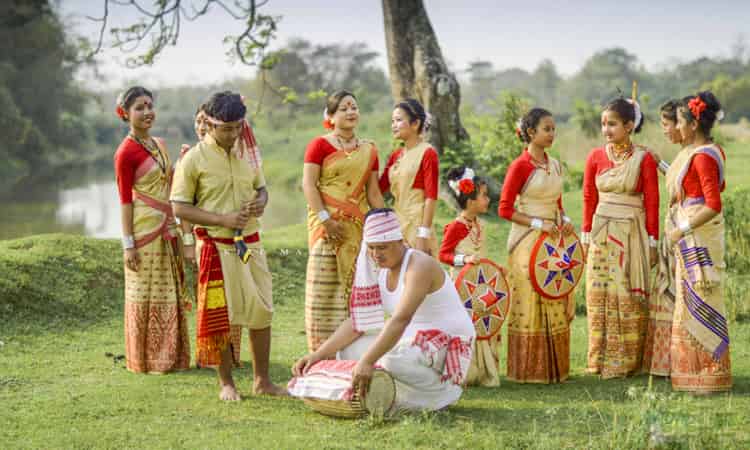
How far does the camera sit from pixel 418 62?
43.3 feet

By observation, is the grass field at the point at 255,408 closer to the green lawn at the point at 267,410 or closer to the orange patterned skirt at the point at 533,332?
the green lawn at the point at 267,410

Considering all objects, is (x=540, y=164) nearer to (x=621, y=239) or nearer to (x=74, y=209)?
(x=621, y=239)

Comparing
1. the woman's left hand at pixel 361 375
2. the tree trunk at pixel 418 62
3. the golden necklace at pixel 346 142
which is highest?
the tree trunk at pixel 418 62

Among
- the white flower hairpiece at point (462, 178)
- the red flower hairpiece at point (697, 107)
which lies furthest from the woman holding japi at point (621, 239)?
the white flower hairpiece at point (462, 178)

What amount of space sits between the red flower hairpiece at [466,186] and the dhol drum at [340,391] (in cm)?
149

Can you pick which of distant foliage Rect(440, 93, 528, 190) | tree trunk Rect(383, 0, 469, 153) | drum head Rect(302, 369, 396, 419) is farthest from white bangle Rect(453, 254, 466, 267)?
distant foliage Rect(440, 93, 528, 190)

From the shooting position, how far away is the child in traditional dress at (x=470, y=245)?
5871mm

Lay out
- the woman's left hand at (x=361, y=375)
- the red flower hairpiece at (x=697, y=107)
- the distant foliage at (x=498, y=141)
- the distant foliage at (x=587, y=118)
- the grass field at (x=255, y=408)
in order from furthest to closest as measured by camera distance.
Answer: the distant foliage at (x=587, y=118) < the distant foliage at (x=498, y=141) < the red flower hairpiece at (x=697, y=107) < the woman's left hand at (x=361, y=375) < the grass field at (x=255, y=408)

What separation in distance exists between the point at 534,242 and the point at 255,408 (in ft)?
6.97

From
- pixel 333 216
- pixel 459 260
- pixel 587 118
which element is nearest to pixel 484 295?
pixel 459 260

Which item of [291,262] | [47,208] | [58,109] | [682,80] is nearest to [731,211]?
[291,262]

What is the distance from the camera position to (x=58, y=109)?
3709 cm

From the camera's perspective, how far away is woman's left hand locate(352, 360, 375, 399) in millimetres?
4676

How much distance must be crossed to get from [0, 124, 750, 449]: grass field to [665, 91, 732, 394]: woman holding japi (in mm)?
180
